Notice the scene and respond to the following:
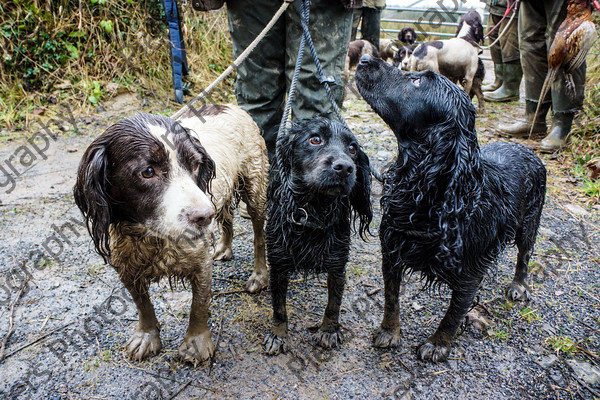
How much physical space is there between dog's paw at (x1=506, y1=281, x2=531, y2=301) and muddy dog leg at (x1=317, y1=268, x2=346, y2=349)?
1.35m

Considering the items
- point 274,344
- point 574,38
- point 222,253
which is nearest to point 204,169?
point 274,344

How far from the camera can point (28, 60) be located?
6293mm

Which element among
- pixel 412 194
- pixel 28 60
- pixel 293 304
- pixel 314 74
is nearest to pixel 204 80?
pixel 28 60

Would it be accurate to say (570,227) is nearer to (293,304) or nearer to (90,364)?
(293,304)

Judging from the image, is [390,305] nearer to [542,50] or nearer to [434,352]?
[434,352]

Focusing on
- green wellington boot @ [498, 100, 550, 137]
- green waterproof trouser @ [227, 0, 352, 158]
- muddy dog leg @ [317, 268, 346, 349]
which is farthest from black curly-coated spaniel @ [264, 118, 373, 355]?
green wellington boot @ [498, 100, 550, 137]

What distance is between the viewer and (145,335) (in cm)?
240

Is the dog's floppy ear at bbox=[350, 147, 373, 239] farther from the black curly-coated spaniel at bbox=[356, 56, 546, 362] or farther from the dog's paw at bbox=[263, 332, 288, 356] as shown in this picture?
the dog's paw at bbox=[263, 332, 288, 356]

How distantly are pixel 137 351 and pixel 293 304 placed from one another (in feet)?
3.44

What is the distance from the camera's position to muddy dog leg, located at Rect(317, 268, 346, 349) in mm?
2441

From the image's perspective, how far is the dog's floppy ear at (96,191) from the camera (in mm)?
1829

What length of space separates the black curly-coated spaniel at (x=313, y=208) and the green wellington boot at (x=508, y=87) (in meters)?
6.74

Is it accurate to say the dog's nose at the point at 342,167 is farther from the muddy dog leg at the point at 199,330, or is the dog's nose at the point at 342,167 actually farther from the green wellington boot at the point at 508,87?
the green wellington boot at the point at 508,87

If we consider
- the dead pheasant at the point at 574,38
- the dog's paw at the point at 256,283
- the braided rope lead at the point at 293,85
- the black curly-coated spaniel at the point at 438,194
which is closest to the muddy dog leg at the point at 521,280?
the black curly-coated spaniel at the point at 438,194
